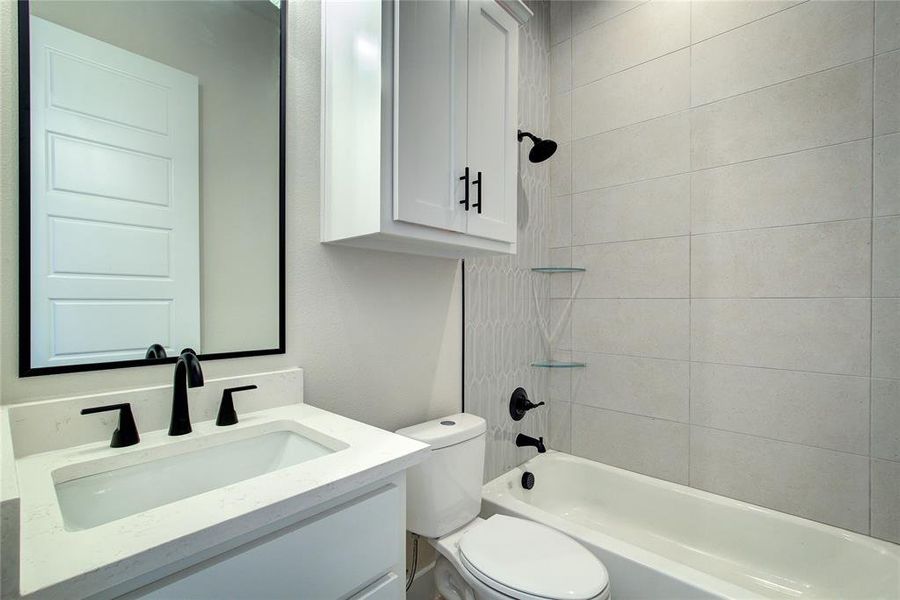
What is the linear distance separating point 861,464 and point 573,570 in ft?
3.83

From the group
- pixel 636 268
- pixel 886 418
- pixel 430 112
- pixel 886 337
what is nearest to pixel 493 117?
pixel 430 112

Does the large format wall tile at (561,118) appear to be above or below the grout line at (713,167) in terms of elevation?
above

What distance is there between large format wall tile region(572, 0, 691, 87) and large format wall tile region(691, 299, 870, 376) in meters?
1.20

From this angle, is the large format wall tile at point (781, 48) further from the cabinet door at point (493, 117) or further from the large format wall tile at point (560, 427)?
the large format wall tile at point (560, 427)

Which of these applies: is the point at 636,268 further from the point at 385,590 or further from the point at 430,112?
the point at 385,590

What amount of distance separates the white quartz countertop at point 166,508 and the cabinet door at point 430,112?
2.00 ft

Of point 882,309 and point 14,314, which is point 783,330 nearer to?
point 882,309

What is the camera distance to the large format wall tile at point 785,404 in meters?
1.45

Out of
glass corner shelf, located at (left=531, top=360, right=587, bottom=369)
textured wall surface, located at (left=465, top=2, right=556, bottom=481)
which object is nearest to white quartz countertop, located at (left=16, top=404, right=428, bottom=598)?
textured wall surface, located at (left=465, top=2, right=556, bottom=481)

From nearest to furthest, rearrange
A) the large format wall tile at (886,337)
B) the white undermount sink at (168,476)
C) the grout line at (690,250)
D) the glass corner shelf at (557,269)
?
the white undermount sink at (168,476), the large format wall tile at (886,337), the grout line at (690,250), the glass corner shelf at (557,269)

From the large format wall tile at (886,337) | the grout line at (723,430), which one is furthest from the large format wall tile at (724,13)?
the grout line at (723,430)

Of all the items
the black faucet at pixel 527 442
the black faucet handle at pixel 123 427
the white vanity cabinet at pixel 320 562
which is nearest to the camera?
the white vanity cabinet at pixel 320 562

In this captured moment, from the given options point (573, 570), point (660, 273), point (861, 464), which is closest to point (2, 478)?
point (573, 570)

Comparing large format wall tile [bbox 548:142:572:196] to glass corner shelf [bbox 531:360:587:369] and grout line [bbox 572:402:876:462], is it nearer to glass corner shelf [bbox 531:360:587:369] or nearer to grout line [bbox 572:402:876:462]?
glass corner shelf [bbox 531:360:587:369]
